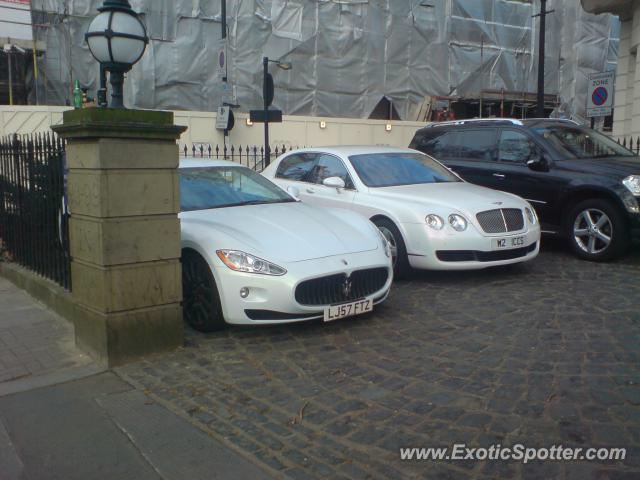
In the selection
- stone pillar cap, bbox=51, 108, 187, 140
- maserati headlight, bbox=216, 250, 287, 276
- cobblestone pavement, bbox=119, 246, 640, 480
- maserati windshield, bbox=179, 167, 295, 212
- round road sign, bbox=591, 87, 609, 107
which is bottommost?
cobblestone pavement, bbox=119, 246, 640, 480

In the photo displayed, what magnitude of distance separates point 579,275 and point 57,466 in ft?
18.7

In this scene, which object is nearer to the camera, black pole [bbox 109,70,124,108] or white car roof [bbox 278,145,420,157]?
black pole [bbox 109,70,124,108]

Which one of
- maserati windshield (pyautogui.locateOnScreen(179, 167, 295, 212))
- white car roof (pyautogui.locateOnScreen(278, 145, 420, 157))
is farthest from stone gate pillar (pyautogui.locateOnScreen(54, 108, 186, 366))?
white car roof (pyautogui.locateOnScreen(278, 145, 420, 157))

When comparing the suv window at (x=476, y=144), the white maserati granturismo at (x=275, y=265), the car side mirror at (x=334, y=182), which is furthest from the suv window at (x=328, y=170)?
the suv window at (x=476, y=144)

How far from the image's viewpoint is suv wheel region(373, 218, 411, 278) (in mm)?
6934

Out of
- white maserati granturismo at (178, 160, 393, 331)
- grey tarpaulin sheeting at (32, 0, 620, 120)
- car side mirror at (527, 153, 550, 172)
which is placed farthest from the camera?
grey tarpaulin sheeting at (32, 0, 620, 120)

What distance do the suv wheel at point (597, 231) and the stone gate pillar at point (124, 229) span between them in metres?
5.26

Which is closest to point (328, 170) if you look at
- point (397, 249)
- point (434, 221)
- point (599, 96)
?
point (397, 249)

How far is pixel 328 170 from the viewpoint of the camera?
317 inches

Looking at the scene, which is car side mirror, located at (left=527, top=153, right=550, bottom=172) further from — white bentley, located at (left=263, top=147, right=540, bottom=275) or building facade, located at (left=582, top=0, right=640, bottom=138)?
building facade, located at (left=582, top=0, right=640, bottom=138)

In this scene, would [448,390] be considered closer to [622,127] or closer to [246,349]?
[246,349]

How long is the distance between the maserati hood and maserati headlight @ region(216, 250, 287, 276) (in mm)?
47

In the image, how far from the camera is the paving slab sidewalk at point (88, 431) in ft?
10.6

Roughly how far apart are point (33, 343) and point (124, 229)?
1551mm
